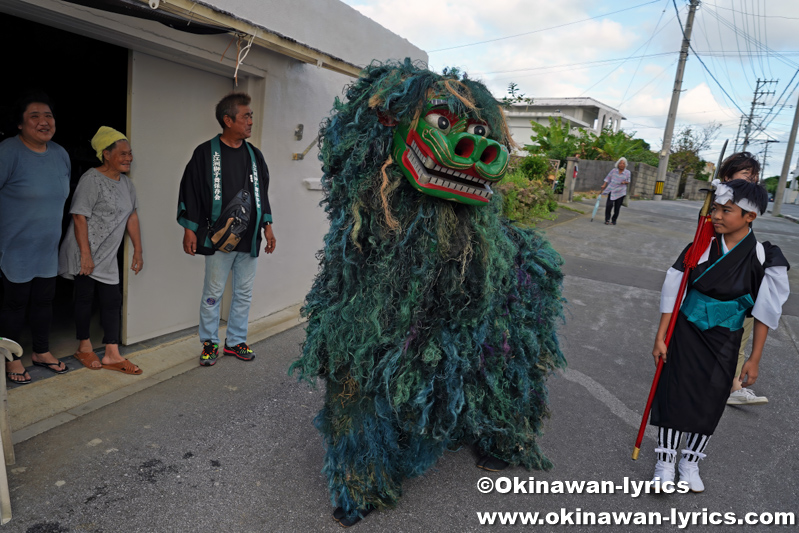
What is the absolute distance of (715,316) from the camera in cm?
260

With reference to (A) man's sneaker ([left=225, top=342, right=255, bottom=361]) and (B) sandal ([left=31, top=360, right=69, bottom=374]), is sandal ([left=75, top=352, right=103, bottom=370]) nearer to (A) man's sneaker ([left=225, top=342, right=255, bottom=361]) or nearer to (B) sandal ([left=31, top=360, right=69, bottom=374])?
(B) sandal ([left=31, top=360, right=69, bottom=374])

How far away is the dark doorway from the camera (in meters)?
4.73

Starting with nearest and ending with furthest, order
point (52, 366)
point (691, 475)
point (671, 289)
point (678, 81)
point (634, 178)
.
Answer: point (671, 289) < point (691, 475) < point (52, 366) < point (678, 81) < point (634, 178)

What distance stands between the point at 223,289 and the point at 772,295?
332 cm

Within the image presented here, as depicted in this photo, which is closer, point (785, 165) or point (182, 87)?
point (182, 87)

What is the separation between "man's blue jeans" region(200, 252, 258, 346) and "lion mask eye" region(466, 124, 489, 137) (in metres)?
2.13

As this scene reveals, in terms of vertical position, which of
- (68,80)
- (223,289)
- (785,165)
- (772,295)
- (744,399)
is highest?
(785,165)

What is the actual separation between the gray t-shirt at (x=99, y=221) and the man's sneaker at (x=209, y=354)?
30.8 inches

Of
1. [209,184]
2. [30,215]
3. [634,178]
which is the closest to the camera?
[30,215]

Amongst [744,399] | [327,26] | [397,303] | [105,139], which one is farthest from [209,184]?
[744,399]

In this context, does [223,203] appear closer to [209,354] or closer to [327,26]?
[209,354]

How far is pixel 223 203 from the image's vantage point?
352 centimetres

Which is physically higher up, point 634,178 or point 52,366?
point 634,178

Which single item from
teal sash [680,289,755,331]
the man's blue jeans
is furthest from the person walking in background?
teal sash [680,289,755,331]
